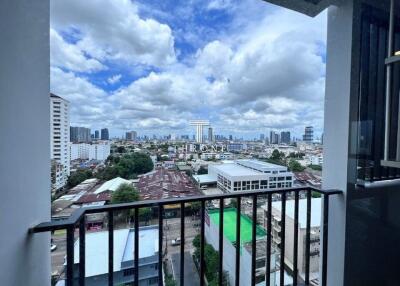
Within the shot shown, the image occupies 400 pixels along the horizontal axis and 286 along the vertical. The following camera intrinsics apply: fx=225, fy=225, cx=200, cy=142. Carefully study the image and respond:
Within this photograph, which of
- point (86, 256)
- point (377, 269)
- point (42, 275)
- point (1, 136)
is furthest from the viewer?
point (377, 269)

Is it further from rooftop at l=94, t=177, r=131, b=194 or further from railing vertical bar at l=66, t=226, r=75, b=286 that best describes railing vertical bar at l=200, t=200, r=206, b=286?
railing vertical bar at l=66, t=226, r=75, b=286

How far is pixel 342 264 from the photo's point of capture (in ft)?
5.59

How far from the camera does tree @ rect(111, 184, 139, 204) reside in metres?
1.27

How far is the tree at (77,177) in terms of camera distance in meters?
1.23

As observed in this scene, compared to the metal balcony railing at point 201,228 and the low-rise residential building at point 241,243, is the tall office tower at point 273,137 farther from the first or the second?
the low-rise residential building at point 241,243

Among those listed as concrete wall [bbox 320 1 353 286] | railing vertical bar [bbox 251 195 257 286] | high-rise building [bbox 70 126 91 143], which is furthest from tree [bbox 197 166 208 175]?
concrete wall [bbox 320 1 353 286]

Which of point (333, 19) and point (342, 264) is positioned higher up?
point (333, 19)

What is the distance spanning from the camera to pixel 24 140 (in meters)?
0.95

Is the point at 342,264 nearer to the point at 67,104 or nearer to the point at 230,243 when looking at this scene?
the point at 230,243

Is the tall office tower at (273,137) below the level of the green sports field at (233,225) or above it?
above

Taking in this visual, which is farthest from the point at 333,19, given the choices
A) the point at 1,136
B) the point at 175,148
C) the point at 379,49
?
the point at 1,136

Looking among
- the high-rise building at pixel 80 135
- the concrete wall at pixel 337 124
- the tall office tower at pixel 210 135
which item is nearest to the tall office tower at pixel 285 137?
the concrete wall at pixel 337 124

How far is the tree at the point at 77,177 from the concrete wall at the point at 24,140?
0.39ft

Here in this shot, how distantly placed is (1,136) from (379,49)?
→ 2307mm
